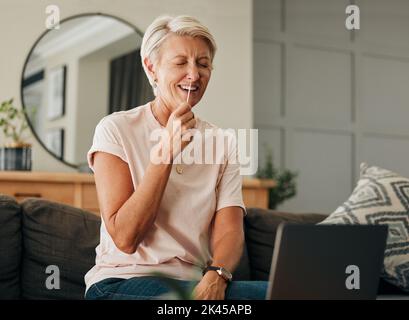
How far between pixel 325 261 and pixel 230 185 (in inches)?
18.5

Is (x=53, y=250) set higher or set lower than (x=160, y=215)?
lower

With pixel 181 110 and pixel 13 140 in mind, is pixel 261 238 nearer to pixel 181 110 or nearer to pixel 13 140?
pixel 181 110

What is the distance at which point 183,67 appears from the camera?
1143mm

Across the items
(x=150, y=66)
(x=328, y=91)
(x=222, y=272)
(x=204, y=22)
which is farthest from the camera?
(x=328, y=91)

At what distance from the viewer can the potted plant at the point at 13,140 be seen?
2383 mm

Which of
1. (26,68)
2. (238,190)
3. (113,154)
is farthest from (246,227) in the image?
(26,68)

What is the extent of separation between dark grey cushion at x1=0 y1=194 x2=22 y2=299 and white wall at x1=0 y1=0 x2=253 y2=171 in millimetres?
1272

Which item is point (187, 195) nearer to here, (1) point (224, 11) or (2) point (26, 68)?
(2) point (26, 68)

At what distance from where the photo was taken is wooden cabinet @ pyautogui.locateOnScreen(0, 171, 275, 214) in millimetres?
2266

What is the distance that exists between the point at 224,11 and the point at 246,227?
149cm

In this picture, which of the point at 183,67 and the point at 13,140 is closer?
the point at 183,67

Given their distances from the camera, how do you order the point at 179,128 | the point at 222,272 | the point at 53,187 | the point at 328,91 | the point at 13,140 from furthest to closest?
1. the point at 328,91
2. the point at 13,140
3. the point at 53,187
4. the point at 222,272
5. the point at 179,128

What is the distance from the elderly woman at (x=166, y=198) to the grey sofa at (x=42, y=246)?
0.32 meters

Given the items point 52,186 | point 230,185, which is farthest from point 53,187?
point 230,185
